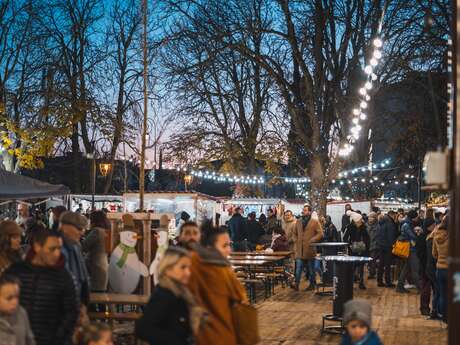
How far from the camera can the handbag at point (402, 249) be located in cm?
1585

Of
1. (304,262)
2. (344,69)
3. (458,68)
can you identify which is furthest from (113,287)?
(344,69)

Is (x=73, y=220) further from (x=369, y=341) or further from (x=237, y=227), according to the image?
(x=237, y=227)

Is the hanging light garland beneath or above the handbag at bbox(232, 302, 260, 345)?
above

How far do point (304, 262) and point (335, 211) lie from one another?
1282 centimetres

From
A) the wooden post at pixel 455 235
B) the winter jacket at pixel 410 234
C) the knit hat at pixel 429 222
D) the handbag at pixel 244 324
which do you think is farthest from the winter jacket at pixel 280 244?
the wooden post at pixel 455 235

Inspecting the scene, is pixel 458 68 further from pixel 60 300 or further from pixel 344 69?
pixel 344 69

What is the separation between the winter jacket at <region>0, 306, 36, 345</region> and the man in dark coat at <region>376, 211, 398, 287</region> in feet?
44.0

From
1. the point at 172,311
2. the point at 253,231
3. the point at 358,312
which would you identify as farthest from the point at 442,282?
the point at 253,231

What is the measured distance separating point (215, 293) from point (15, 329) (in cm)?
143

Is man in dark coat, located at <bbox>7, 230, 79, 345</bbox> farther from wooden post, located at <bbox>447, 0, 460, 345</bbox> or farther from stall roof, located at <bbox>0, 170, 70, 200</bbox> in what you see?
stall roof, located at <bbox>0, 170, 70, 200</bbox>

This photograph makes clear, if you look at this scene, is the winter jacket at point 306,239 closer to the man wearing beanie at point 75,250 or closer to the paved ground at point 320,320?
the paved ground at point 320,320

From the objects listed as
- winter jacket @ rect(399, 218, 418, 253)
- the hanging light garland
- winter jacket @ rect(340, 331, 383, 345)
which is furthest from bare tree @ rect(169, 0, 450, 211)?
winter jacket @ rect(340, 331, 383, 345)

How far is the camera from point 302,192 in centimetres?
4947

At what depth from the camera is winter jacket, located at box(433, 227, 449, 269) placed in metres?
11.2
